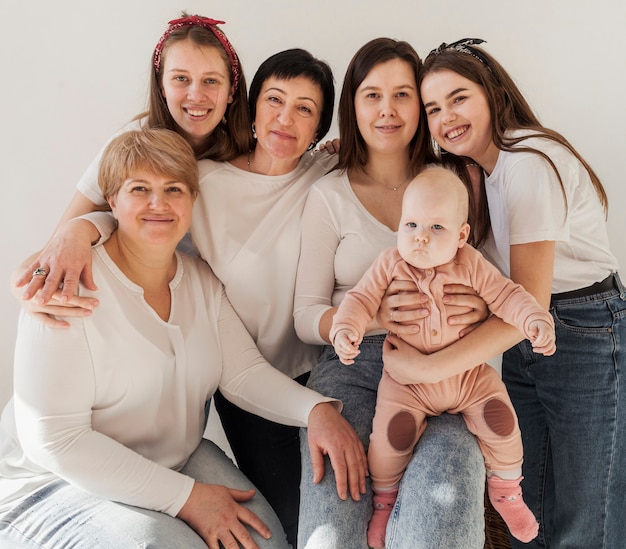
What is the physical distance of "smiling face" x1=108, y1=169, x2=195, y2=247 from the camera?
1760 millimetres

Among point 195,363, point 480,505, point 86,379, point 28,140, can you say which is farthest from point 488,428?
point 28,140

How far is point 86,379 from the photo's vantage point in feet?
5.44

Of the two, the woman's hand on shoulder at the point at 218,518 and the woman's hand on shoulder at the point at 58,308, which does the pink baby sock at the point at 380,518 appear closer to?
the woman's hand on shoulder at the point at 218,518

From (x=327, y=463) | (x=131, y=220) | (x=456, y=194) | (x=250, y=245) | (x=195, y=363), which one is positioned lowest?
(x=327, y=463)

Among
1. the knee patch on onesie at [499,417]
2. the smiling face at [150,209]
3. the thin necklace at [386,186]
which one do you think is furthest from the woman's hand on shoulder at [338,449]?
the thin necklace at [386,186]

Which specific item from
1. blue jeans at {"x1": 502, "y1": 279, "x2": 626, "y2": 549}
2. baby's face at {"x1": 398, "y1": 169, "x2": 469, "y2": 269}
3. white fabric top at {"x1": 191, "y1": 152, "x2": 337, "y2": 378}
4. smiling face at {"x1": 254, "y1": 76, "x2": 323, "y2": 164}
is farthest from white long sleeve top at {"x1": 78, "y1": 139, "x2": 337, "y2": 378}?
blue jeans at {"x1": 502, "y1": 279, "x2": 626, "y2": 549}

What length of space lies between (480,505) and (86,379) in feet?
3.16

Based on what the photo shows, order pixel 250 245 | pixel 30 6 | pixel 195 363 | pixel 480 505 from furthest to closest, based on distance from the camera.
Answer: pixel 30 6 < pixel 250 245 < pixel 195 363 < pixel 480 505

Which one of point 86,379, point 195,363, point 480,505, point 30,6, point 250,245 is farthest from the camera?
point 30,6

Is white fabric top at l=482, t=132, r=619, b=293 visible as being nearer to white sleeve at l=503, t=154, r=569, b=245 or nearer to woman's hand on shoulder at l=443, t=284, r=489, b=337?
white sleeve at l=503, t=154, r=569, b=245

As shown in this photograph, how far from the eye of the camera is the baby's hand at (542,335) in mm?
1462

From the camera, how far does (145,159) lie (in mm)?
1779

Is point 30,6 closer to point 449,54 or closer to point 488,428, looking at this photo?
point 449,54

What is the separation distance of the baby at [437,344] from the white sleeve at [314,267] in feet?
1.06
